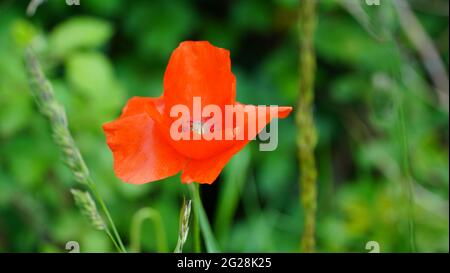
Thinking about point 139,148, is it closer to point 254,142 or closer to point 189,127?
point 189,127

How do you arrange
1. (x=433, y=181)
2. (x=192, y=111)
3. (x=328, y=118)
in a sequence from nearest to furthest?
(x=192, y=111)
(x=433, y=181)
(x=328, y=118)

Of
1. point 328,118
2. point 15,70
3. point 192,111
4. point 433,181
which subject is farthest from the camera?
point 328,118

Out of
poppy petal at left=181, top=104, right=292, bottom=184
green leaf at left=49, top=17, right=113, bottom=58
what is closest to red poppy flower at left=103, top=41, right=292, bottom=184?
poppy petal at left=181, top=104, right=292, bottom=184

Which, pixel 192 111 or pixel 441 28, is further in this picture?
pixel 441 28

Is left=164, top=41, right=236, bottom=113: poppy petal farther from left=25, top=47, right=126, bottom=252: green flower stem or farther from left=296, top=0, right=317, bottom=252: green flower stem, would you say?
left=296, top=0, right=317, bottom=252: green flower stem

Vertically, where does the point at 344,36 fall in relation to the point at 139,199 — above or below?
above
